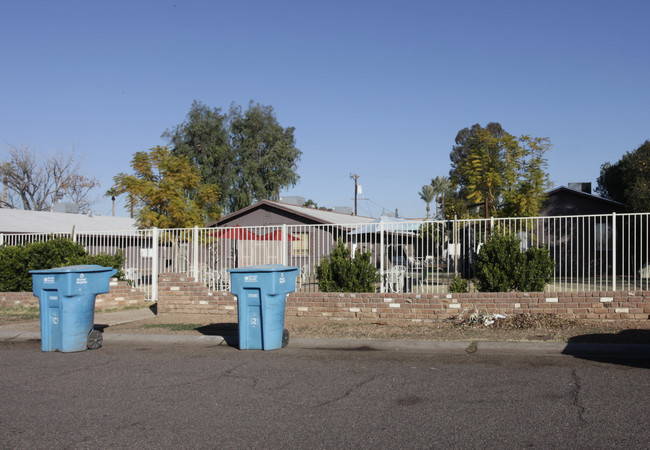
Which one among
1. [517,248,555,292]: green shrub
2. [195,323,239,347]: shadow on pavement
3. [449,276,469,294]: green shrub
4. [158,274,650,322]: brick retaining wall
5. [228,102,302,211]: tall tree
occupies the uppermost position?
[228,102,302,211]: tall tree

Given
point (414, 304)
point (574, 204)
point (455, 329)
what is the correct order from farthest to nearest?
point (574, 204) → point (414, 304) → point (455, 329)

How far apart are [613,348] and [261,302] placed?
17.1 ft

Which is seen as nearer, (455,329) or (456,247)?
(455,329)

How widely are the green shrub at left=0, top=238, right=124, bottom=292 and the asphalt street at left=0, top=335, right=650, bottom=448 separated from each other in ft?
24.2

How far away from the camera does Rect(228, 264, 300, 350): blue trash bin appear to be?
8.77 m

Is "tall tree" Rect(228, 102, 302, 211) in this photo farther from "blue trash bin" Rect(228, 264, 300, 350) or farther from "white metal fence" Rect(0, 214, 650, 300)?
"blue trash bin" Rect(228, 264, 300, 350)

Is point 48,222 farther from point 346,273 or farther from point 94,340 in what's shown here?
point 94,340

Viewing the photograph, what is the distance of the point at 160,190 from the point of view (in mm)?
22844

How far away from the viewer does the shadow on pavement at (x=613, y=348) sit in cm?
763

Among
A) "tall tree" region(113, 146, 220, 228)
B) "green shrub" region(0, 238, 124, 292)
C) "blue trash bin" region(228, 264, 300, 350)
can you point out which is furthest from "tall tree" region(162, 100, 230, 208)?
"blue trash bin" region(228, 264, 300, 350)

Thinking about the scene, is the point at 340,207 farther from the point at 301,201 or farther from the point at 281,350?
the point at 281,350

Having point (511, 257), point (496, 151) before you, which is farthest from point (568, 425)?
point (496, 151)

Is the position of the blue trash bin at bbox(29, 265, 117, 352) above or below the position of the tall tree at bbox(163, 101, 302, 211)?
below

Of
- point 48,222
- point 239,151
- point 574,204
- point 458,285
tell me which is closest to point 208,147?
point 239,151
